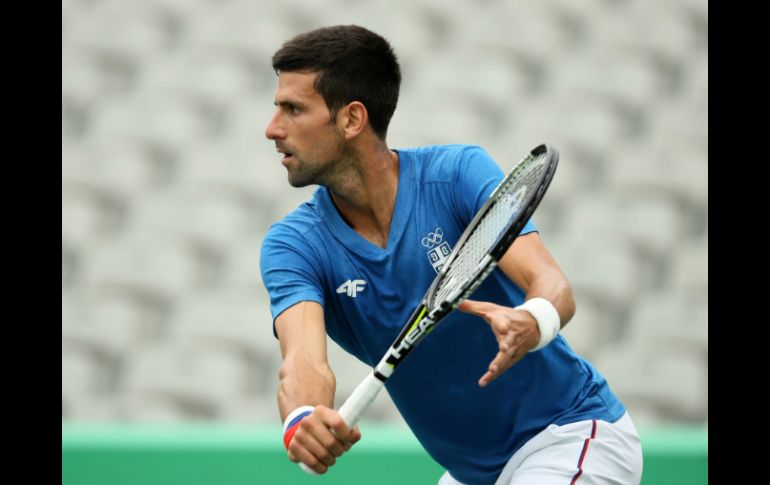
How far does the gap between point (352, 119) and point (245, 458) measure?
82.5 inches

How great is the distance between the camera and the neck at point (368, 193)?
2.97 metres

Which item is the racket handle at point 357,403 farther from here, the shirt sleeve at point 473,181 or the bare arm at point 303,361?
the shirt sleeve at point 473,181

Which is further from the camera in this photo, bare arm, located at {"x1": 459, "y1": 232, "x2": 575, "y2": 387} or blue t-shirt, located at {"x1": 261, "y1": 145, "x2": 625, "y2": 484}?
blue t-shirt, located at {"x1": 261, "y1": 145, "x2": 625, "y2": 484}

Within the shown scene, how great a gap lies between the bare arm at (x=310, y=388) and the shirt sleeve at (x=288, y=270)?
0.11 ft

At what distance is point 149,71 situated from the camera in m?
8.41

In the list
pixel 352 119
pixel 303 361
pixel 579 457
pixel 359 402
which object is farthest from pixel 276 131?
pixel 579 457

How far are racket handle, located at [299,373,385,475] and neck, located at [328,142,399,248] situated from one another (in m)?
0.58

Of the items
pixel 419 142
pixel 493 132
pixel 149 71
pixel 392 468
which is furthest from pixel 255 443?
pixel 149 71

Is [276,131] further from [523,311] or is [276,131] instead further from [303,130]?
[523,311]

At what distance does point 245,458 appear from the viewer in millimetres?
4590

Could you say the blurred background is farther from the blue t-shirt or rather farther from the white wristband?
the white wristband

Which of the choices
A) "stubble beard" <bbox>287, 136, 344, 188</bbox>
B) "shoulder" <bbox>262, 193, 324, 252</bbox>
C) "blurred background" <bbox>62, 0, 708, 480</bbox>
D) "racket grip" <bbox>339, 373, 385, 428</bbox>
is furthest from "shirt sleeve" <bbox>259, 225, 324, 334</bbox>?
"blurred background" <bbox>62, 0, 708, 480</bbox>

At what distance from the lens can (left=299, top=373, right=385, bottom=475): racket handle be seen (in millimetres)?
2420
